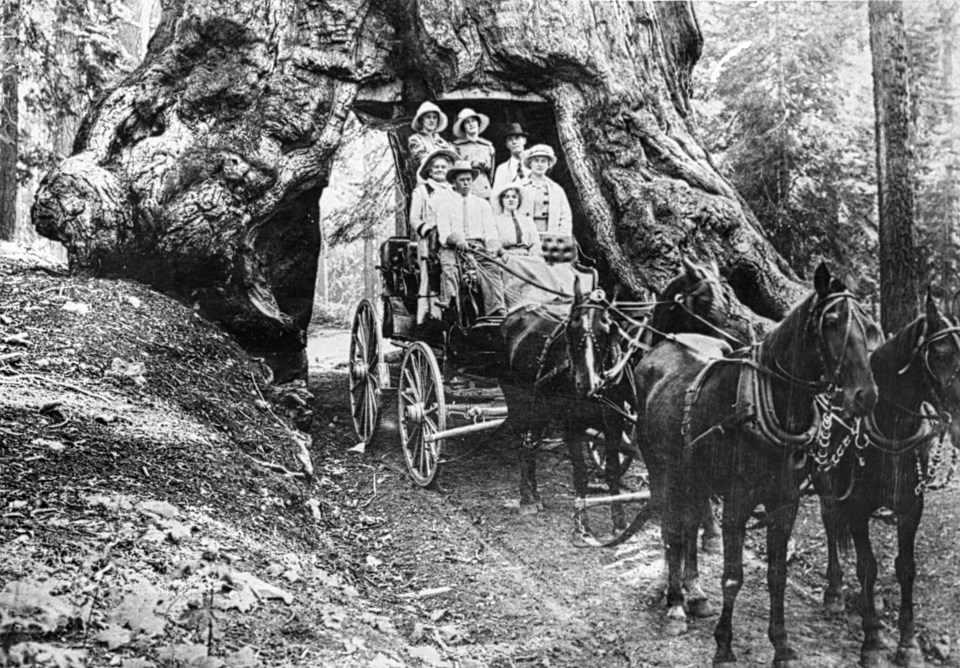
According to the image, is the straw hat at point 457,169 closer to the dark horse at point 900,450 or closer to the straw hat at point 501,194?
the straw hat at point 501,194

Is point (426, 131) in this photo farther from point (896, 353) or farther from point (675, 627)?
point (675, 627)

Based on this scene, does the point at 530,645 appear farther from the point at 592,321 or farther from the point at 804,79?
the point at 804,79

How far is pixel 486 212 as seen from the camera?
7.29 meters

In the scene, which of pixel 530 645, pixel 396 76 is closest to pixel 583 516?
pixel 530 645

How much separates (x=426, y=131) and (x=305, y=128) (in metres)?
1.18

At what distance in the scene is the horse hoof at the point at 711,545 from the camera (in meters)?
4.60

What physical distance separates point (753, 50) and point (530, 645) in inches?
136

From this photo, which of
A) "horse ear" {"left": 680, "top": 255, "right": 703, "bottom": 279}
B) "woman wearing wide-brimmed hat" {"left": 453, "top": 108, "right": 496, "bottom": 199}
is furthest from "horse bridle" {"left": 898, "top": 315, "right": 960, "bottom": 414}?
"woman wearing wide-brimmed hat" {"left": 453, "top": 108, "right": 496, "bottom": 199}

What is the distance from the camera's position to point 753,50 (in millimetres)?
5000

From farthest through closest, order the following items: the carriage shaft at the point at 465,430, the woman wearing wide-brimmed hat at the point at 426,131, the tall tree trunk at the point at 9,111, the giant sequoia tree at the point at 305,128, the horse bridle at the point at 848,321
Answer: the tall tree trunk at the point at 9,111
the woman wearing wide-brimmed hat at the point at 426,131
the giant sequoia tree at the point at 305,128
the carriage shaft at the point at 465,430
the horse bridle at the point at 848,321

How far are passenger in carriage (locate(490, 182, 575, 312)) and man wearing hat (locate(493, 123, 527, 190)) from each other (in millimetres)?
575

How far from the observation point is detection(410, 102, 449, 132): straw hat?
780 cm

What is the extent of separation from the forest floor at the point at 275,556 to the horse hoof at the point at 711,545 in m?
0.09

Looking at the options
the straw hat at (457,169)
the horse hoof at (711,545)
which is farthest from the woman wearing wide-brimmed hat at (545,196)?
the horse hoof at (711,545)
